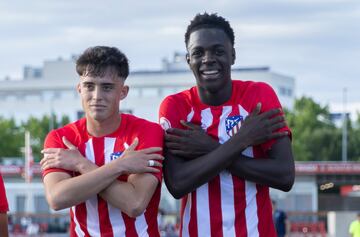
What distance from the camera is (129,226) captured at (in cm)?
650

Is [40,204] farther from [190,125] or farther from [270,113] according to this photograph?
[270,113]

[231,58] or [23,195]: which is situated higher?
[231,58]

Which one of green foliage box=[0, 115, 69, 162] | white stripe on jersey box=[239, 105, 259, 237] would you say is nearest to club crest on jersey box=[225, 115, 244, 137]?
white stripe on jersey box=[239, 105, 259, 237]

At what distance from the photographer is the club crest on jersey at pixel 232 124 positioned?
21.8 feet

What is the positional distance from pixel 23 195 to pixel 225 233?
67996 millimetres

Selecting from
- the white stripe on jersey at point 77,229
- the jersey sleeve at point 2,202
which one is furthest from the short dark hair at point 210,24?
the jersey sleeve at point 2,202

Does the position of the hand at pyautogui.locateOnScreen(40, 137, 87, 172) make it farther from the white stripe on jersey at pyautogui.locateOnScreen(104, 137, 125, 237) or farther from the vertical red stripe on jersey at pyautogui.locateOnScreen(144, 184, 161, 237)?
the vertical red stripe on jersey at pyautogui.locateOnScreen(144, 184, 161, 237)

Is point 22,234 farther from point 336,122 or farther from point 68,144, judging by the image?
point 336,122

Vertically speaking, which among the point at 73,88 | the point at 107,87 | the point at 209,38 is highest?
the point at 209,38

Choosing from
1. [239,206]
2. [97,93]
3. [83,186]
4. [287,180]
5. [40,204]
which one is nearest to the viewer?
[83,186]

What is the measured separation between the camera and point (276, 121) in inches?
259

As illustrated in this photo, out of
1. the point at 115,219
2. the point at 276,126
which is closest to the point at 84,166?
the point at 115,219

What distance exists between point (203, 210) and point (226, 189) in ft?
0.64

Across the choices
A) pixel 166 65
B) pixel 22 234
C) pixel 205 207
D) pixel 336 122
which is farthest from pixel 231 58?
pixel 166 65
